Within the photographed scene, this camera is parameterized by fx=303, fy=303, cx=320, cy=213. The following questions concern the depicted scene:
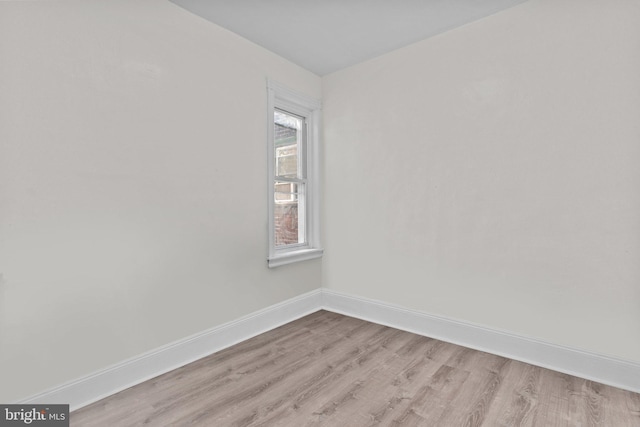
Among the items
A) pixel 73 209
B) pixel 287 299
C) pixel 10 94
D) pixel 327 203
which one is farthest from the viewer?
pixel 327 203

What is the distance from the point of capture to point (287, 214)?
10.9 ft

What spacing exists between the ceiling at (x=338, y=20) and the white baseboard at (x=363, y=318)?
2438 mm

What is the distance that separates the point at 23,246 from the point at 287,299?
2.02 metres

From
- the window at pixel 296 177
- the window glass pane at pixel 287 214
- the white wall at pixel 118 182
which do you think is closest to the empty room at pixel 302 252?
the white wall at pixel 118 182

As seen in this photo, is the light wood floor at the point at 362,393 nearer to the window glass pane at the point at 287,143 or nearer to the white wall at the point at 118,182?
the white wall at the point at 118,182

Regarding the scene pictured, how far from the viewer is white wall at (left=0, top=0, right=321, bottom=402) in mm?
1582

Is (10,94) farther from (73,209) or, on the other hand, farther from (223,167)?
(223,167)

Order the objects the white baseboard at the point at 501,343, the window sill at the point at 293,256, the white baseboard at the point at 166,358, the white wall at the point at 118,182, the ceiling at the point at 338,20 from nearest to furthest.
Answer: the white wall at the point at 118,182, the white baseboard at the point at 166,358, the white baseboard at the point at 501,343, the ceiling at the point at 338,20, the window sill at the point at 293,256

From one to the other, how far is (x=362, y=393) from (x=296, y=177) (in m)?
2.18

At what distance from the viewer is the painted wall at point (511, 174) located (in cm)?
195

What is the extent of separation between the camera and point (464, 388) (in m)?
1.90

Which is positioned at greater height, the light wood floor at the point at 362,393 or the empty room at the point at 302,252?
the empty room at the point at 302,252

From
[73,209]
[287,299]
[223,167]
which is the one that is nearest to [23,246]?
[73,209]

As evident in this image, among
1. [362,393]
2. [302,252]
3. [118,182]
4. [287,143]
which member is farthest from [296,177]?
[362,393]
